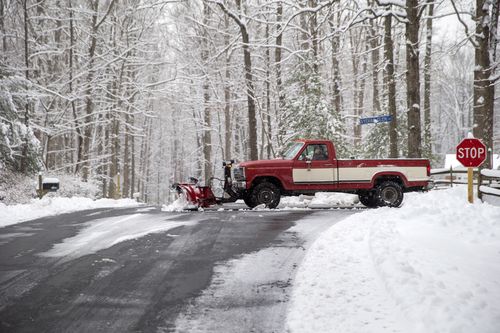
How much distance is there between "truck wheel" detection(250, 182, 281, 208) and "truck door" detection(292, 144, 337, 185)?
0.68 m

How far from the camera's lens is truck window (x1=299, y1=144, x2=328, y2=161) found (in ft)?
41.6

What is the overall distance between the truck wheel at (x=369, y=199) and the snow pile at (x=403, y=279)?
14.5 ft

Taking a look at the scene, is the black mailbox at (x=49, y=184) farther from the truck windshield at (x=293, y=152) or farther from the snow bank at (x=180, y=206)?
the truck windshield at (x=293, y=152)

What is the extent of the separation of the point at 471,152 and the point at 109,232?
25.6ft

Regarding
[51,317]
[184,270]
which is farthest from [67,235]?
[51,317]

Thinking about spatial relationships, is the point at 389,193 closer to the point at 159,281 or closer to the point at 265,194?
the point at 265,194

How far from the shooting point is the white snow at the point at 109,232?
738cm

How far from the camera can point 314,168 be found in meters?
12.6

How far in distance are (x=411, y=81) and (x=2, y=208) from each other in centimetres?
1317

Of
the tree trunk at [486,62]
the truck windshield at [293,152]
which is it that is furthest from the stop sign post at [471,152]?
the tree trunk at [486,62]

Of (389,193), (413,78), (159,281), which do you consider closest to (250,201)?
(389,193)

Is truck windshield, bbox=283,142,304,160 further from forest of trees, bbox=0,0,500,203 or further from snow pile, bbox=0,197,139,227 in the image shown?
snow pile, bbox=0,197,139,227

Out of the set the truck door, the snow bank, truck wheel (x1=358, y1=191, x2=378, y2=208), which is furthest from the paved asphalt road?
truck wheel (x1=358, y1=191, x2=378, y2=208)

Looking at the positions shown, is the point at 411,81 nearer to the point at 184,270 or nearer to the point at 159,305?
the point at 184,270
